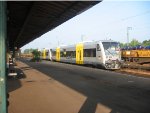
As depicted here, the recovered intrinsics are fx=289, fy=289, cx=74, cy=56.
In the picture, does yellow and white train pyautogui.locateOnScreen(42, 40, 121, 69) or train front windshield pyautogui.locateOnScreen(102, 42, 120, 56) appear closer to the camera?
yellow and white train pyautogui.locateOnScreen(42, 40, 121, 69)

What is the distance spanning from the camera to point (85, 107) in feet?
35.3

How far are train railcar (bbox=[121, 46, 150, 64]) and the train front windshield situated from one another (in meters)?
4.57

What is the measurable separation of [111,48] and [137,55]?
6.85 m

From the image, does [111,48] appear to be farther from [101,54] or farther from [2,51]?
[2,51]

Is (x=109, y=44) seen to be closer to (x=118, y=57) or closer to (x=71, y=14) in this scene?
(x=118, y=57)

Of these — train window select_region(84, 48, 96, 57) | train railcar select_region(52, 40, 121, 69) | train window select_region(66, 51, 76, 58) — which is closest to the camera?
train railcar select_region(52, 40, 121, 69)

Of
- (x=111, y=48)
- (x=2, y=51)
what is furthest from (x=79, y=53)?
(x=2, y=51)

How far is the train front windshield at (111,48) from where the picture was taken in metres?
30.5

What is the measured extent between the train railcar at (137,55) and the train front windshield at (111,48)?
15.0 ft

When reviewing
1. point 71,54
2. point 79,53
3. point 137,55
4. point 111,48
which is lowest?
point 137,55

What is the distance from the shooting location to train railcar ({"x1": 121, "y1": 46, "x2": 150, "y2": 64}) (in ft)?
112

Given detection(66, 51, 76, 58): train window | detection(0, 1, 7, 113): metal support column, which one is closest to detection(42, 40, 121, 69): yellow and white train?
detection(66, 51, 76, 58): train window

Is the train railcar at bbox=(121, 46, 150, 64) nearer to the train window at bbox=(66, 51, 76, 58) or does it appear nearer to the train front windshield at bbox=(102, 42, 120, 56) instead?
the train front windshield at bbox=(102, 42, 120, 56)

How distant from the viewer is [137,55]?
1441 inches
